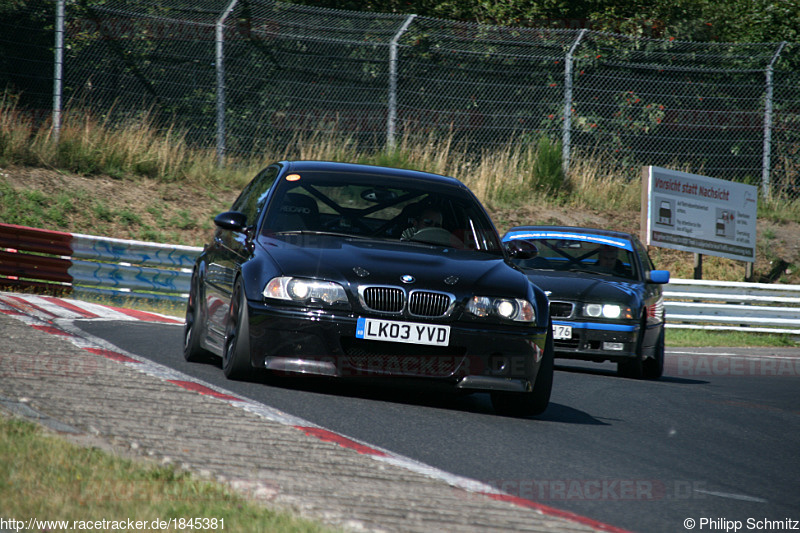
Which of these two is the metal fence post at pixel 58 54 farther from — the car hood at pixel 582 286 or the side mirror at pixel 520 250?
the side mirror at pixel 520 250

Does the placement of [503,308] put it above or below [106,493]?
above

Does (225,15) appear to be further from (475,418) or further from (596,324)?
(475,418)

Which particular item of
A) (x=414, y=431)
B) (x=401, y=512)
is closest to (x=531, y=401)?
(x=414, y=431)

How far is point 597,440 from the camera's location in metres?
6.47

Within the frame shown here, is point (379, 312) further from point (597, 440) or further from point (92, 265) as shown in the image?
point (92, 265)

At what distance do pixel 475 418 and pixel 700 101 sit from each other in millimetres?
16927

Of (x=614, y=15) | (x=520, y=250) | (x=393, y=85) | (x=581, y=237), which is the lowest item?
(x=581, y=237)

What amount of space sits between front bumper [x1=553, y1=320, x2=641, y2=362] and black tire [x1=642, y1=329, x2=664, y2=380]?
1.62 feet

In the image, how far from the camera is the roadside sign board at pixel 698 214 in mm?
20641

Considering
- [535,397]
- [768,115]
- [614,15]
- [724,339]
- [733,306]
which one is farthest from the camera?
[614,15]

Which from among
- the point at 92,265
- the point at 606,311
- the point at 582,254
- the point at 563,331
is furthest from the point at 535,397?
the point at 92,265

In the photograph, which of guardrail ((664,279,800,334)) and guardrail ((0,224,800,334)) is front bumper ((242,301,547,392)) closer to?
guardrail ((0,224,800,334))

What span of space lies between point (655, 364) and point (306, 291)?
606 cm

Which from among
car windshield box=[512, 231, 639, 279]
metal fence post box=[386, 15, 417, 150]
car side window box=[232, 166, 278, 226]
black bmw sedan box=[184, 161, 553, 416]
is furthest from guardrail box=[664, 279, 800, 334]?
black bmw sedan box=[184, 161, 553, 416]
